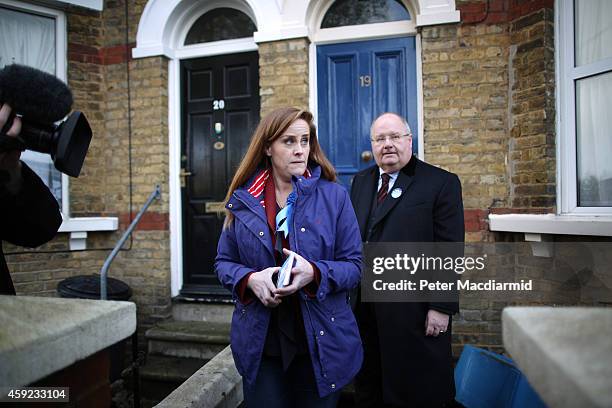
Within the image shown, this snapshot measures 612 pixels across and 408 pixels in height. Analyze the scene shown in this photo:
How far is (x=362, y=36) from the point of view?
417cm

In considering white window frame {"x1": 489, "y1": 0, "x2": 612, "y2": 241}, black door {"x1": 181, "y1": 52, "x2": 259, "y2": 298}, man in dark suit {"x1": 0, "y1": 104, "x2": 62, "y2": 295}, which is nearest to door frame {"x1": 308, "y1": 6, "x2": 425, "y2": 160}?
black door {"x1": 181, "y1": 52, "x2": 259, "y2": 298}

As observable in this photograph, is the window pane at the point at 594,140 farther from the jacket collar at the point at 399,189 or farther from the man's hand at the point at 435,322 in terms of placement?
the man's hand at the point at 435,322

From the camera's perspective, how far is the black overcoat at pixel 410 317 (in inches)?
90.7

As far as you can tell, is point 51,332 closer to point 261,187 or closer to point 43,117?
point 43,117

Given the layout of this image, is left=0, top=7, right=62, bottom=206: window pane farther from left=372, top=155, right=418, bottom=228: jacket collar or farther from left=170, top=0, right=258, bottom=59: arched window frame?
left=372, top=155, right=418, bottom=228: jacket collar

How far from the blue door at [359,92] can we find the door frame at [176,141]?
1.27 m

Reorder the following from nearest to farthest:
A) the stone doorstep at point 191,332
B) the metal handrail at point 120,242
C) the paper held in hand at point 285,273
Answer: the paper held in hand at point 285,273 < the metal handrail at point 120,242 < the stone doorstep at point 191,332

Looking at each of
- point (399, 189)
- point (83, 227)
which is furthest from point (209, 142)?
point (399, 189)

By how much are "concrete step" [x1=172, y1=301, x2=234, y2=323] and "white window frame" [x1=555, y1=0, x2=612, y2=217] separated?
11.1 ft

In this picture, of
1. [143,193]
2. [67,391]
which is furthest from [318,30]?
[67,391]

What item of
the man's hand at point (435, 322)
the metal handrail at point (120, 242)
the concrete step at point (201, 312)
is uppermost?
the metal handrail at point (120, 242)

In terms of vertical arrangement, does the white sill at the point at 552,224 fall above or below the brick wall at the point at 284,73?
below

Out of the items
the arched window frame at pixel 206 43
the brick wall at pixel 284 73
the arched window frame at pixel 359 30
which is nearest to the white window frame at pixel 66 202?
the arched window frame at pixel 206 43

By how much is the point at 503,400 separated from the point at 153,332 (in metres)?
3.36
